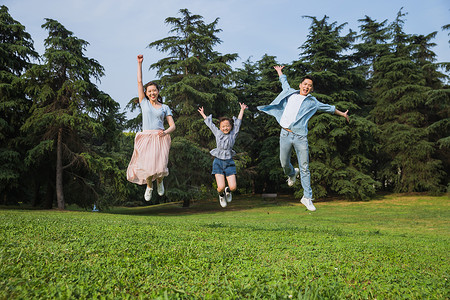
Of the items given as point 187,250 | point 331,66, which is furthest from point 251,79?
point 187,250

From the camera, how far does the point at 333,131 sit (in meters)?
25.8

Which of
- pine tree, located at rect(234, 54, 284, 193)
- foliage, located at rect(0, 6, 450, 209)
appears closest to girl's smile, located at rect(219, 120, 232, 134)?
foliage, located at rect(0, 6, 450, 209)

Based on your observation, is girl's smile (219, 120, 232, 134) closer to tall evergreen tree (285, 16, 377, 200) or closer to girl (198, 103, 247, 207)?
girl (198, 103, 247, 207)

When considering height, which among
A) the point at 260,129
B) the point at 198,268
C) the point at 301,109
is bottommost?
the point at 198,268

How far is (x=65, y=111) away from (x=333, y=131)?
18760mm

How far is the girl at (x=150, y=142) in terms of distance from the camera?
6719mm

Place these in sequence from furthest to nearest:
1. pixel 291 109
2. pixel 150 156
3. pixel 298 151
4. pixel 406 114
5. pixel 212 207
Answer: pixel 406 114 → pixel 212 207 → pixel 291 109 → pixel 298 151 → pixel 150 156

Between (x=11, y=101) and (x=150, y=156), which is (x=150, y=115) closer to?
(x=150, y=156)

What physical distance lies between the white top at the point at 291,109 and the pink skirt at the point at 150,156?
2.49 metres

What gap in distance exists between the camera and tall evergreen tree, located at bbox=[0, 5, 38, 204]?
63.1 feet

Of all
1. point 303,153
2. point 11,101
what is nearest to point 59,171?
point 11,101

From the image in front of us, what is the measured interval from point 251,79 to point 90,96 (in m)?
17.7

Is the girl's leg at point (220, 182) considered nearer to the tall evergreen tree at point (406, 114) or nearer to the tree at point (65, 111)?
the tree at point (65, 111)

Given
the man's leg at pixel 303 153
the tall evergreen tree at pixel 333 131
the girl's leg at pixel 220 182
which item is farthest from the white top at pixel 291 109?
the tall evergreen tree at pixel 333 131
